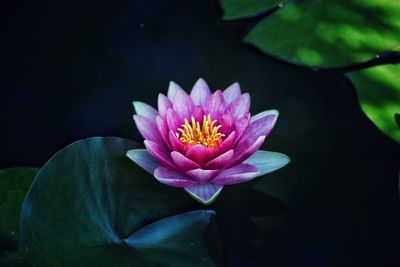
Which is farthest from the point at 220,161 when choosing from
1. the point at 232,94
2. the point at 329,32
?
the point at 329,32

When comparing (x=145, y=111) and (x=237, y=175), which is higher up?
(x=145, y=111)

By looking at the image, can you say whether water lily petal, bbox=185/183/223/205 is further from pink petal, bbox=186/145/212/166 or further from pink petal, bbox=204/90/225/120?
pink petal, bbox=204/90/225/120

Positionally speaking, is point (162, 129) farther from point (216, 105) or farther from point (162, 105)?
point (216, 105)

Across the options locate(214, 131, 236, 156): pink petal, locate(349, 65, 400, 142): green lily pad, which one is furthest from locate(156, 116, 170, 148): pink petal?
locate(349, 65, 400, 142): green lily pad

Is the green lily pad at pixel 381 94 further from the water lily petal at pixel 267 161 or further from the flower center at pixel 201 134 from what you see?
the flower center at pixel 201 134

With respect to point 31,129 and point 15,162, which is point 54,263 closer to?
point 15,162

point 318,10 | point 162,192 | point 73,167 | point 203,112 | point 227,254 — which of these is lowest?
point 227,254

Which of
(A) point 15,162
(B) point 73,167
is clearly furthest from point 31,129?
(B) point 73,167

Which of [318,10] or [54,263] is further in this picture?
[318,10]
